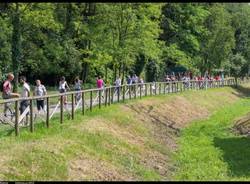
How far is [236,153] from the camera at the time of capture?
22.7 metres

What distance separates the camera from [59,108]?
21578 millimetres

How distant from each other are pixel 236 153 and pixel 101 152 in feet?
21.9

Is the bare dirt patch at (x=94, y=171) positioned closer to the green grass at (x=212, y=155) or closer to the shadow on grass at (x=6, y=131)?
the shadow on grass at (x=6, y=131)

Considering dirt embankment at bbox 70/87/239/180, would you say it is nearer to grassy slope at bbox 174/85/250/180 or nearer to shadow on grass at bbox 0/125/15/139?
grassy slope at bbox 174/85/250/180

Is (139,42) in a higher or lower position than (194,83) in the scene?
higher

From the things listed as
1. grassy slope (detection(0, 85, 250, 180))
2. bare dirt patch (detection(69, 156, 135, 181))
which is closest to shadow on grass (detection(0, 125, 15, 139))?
grassy slope (detection(0, 85, 250, 180))

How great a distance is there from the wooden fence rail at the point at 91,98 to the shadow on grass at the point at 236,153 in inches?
243

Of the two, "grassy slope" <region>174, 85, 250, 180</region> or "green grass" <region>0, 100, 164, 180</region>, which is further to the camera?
"grassy slope" <region>174, 85, 250, 180</region>

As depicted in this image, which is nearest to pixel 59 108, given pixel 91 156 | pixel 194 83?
pixel 91 156

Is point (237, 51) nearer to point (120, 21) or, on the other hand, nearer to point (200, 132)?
point (120, 21)

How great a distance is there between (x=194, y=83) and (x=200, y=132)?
96.9 ft

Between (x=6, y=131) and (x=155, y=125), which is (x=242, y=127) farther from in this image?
(x=6, y=131)

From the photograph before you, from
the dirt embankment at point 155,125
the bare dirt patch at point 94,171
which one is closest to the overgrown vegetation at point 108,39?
the dirt embankment at point 155,125

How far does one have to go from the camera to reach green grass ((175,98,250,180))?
18.7m
